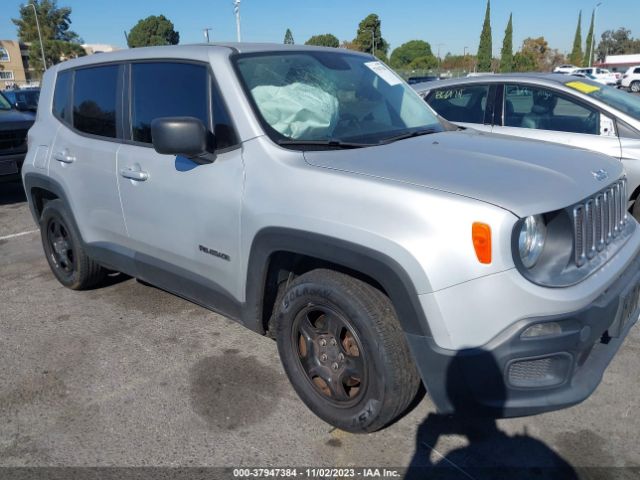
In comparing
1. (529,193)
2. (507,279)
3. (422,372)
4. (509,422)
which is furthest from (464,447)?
(529,193)

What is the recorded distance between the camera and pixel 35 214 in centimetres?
494

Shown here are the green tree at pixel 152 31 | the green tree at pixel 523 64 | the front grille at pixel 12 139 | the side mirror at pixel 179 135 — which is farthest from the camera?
the green tree at pixel 152 31

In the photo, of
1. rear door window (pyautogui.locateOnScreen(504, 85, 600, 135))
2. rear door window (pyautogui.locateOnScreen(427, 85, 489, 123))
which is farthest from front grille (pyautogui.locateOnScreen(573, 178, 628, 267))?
rear door window (pyautogui.locateOnScreen(427, 85, 489, 123))

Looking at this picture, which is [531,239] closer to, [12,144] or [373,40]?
[12,144]

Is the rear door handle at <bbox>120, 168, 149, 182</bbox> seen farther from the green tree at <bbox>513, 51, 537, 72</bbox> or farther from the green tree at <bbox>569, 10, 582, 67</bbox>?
the green tree at <bbox>569, 10, 582, 67</bbox>

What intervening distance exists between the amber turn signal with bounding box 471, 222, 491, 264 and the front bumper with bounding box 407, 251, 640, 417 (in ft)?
0.96

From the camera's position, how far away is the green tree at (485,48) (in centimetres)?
6366

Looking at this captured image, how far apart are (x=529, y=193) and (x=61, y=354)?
3.06 metres

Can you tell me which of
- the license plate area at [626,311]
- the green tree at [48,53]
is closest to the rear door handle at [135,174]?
the license plate area at [626,311]

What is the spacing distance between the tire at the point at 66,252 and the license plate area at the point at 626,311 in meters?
3.65

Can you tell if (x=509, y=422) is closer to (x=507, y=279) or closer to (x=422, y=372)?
(x=422, y=372)

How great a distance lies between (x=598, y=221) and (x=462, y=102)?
383cm

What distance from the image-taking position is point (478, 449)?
8.69 feet

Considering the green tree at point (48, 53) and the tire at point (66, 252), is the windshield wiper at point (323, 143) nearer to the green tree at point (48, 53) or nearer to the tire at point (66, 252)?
the tire at point (66, 252)
